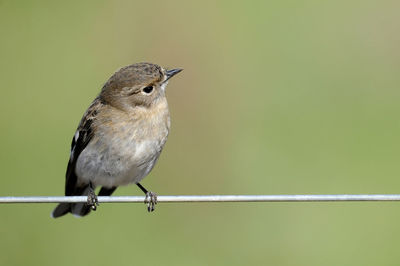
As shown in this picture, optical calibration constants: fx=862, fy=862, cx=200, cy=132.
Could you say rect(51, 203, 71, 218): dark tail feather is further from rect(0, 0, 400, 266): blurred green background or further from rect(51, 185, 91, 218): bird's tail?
rect(0, 0, 400, 266): blurred green background

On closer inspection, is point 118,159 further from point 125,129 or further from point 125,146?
point 125,129

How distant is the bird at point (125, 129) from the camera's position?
19.2 ft

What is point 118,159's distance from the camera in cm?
584

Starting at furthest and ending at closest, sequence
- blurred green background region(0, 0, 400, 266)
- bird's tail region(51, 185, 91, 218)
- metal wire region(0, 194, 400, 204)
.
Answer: blurred green background region(0, 0, 400, 266)
bird's tail region(51, 185, 91, 218)
metal wire region(0, 194, 400, 204)

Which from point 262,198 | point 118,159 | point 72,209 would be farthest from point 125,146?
point 262,198

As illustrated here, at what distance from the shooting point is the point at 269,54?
10.8 metres

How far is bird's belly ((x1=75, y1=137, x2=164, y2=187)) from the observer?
5.82 meters

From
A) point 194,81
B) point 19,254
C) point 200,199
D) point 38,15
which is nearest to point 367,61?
point 194,81

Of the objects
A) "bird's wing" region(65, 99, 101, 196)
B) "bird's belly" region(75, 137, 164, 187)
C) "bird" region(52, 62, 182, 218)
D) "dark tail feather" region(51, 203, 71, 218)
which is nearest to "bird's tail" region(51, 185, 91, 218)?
"dark tail feather" region(51, 203, 71, 218)

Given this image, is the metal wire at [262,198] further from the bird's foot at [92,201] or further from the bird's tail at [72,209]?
the bird's tail at [72,209]

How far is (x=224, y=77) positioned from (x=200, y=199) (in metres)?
6.23

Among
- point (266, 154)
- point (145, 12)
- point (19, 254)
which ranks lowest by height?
point (19, 254)

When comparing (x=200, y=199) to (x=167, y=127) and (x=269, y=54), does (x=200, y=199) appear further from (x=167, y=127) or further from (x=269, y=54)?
(x=269, y=54)

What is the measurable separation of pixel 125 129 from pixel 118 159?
0.21m
